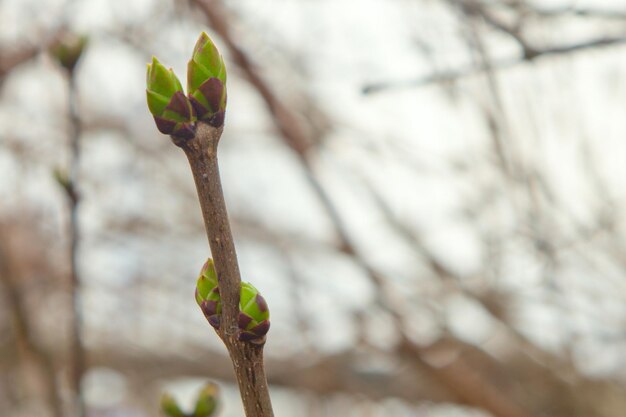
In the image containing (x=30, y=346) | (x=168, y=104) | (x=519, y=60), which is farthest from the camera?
(x=30, y=346)

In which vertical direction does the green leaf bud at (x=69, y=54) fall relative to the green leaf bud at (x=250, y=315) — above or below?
above

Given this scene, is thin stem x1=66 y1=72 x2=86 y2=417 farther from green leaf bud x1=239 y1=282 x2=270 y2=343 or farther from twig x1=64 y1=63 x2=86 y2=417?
green leaf bud x1=239 y1=282 x2=270 y2=343

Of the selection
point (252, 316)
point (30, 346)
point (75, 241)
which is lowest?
point (252, 316)

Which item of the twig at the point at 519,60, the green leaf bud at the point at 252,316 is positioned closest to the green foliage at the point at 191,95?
the green leaf bud at the point at 252,316

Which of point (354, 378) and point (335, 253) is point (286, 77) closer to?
point (335, 253)

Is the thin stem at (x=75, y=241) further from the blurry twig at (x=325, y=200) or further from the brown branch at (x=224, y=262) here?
the blurry twig at (x=325, y=200)

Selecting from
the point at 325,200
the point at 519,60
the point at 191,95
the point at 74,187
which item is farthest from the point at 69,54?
the point at 325,200

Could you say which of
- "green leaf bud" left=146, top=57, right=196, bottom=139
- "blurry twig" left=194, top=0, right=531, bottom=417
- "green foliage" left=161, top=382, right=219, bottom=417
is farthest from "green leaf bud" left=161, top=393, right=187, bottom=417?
"blurry twig" left=194, top=0, right=531, bottom=417

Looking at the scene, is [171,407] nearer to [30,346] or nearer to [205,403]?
[205,403]
